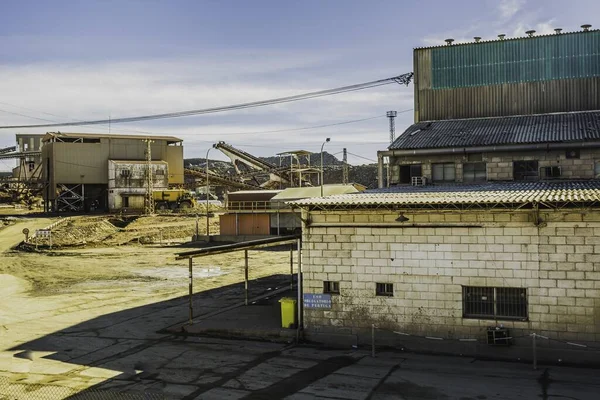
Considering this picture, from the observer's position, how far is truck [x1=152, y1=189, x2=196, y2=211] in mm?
77438

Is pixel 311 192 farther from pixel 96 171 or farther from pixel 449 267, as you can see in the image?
pixel 449 267

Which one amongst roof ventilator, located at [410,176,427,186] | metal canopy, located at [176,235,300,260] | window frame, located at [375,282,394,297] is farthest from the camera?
roof ventilator, located at [410,176,427,186]

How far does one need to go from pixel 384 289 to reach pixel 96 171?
219 ft

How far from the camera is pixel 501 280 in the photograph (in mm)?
17875

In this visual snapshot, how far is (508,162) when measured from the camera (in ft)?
95.2

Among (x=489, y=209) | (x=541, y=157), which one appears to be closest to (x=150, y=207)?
(x=541, y=157)

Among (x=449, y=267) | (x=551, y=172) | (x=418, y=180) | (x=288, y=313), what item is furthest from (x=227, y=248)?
(x=551, y=172)

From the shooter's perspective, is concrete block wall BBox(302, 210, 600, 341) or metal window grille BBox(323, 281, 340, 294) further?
metal window grille BBox(323, 281, 340, 294)

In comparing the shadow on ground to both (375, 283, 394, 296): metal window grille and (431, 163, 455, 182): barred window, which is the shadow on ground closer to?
(375, 283, 394, 296): metal window grille

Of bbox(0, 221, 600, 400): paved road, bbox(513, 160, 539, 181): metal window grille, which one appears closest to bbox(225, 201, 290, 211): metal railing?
bbox(513, 160, 539, 181): metal window grille

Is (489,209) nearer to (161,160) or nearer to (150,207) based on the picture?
(150,207)

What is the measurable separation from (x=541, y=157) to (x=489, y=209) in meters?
12.2

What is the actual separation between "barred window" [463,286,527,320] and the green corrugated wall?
19.0 m

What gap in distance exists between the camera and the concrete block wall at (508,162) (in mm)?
27469
